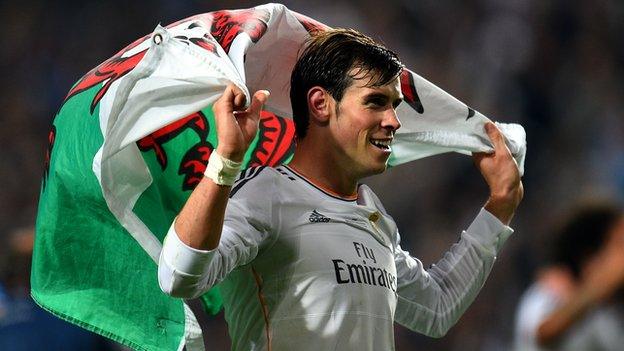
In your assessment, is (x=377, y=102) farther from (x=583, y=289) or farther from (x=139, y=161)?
(x=583, y=289)

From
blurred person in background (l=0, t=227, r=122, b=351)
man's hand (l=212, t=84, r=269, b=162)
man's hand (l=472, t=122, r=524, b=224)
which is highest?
man's hand (l=212, t=84, r=269, b=162)

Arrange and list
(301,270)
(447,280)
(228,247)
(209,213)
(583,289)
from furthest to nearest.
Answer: (583,289), (447,280), (301,270), (228,247), (209,213)

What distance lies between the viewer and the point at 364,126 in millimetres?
2928

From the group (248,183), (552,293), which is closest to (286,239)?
(248,183)

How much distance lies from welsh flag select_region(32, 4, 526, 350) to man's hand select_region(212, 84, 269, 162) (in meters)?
0.13

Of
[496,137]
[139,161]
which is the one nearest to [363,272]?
Answer: [139,161]

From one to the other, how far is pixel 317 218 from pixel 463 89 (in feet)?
16.1

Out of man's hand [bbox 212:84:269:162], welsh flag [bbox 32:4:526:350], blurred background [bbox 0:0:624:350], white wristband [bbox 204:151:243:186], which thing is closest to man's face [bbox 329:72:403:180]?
welsh flag [bbox 32:4:526:350]

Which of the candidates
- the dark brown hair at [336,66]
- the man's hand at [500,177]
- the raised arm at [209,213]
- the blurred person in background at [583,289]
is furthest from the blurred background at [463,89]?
the raised arm at [209,213]

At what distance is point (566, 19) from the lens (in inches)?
309

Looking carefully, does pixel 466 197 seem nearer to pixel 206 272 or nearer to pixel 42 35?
pixel 42 35

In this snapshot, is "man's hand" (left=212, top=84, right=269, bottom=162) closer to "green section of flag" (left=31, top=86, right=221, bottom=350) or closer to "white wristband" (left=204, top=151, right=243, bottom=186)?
"white wristband" (left=204, top=151, right=243, bottom=186)

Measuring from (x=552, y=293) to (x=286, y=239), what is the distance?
1.81 m

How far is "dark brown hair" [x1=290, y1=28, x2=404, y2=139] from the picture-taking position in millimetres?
2965
